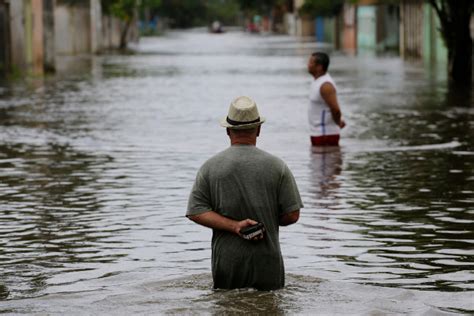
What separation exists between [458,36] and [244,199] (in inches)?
1120

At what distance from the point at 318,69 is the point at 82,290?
8.36m

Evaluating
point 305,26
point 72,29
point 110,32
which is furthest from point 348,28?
point 305,26

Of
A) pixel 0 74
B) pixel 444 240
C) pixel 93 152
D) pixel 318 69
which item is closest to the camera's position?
pixel 444 240

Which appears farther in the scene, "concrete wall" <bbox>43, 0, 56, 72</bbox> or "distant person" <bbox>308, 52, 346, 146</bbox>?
"concrete wall" <bbox>43, 0, 56, 72</bbox>

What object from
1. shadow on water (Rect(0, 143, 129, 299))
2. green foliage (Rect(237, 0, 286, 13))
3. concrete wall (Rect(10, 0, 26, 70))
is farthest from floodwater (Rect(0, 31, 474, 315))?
green foliage (Rect(237, 0, 286, 13))

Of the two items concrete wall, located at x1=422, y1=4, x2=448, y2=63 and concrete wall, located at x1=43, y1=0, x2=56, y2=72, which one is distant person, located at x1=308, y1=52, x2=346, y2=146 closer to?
concrete wall, located at x1=43, y1=0, x2=56, y2=72

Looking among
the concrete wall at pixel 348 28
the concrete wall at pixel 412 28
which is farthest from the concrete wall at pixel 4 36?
the concrete wall at pixel 348 28

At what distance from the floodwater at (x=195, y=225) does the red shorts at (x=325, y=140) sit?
223mm

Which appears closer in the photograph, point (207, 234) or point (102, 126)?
point (207, 234)

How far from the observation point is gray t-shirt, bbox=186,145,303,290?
26.1 ft

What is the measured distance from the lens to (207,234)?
38.4 ft

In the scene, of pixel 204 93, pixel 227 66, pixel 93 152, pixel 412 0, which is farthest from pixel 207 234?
pixel 412 0

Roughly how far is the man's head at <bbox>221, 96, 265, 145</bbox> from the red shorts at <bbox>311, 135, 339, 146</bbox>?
10146 millimetres

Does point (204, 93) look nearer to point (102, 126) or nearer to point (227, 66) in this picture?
point (102, 126)
